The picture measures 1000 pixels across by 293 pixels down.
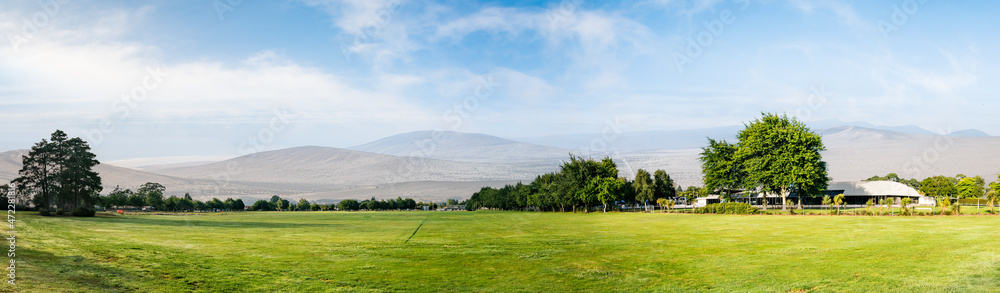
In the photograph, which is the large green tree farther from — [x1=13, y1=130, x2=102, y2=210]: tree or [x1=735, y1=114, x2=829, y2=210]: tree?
[x1=13, y1=130, x2=102, y2=210]: tree

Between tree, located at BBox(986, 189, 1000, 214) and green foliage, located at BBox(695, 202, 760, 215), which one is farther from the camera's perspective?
green foliage, located at BBox(695, 202, 760, 215)

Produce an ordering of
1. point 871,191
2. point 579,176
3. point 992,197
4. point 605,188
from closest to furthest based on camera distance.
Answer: point 992,197 → point 605,188 → point 579,176 → point 871,191

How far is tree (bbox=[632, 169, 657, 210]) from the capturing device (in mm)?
106312

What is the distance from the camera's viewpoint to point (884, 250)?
1923 cm

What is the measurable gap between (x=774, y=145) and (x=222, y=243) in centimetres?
7114

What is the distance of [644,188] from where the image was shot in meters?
107

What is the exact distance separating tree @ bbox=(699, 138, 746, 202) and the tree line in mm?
14962

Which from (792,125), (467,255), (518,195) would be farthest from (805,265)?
(518,195)

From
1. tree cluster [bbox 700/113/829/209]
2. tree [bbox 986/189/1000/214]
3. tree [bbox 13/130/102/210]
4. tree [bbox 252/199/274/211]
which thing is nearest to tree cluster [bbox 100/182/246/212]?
tree [bbox 252/199/274/211]

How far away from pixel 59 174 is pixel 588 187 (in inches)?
2798

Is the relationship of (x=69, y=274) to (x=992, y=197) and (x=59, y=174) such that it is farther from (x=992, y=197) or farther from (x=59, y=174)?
(x=992, y=197)

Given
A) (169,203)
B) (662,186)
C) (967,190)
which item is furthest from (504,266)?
(169,203)

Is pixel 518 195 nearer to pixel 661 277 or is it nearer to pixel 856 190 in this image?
pixel 856 190

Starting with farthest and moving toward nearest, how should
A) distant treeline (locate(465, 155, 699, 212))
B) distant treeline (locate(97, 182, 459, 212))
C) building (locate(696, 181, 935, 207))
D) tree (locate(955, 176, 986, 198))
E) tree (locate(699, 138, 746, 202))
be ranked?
1. distant treeline (locate(97, 182, 459, 212))
2. tree (locate(955, 176, 986, 198))
3. building (locate(696, 181, 935, 207))
4. distant treeline (locate(465, 155, 699, 212))
5. tree (locate(699, 138, 746, 202))
